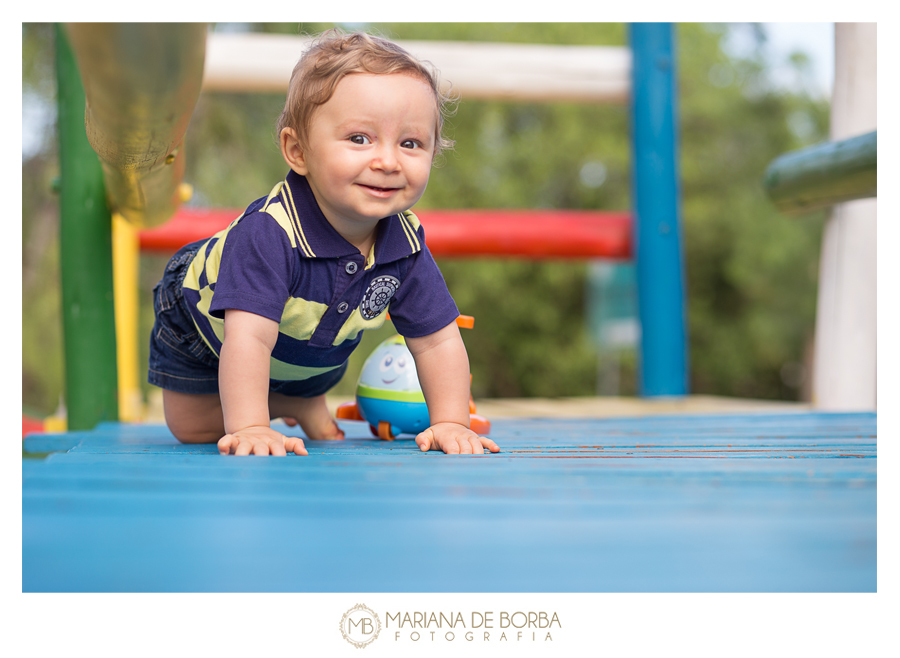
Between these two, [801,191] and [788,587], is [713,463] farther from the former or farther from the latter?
[801,191]

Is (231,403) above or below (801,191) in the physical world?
below

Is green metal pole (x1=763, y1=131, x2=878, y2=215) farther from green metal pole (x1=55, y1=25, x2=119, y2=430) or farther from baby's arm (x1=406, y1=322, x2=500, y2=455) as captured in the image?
green metal pole (x1=55, y1=25, x2=119, y2=430)

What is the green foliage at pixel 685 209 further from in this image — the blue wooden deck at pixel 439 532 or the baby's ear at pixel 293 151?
the blue wooden deck at pixel 439 532

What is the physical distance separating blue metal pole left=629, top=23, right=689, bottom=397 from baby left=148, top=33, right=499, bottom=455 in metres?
1.15

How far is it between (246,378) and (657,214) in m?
1.49

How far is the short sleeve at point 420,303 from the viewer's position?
105cm

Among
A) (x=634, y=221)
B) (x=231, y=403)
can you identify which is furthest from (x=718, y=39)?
(x=231, y=403)

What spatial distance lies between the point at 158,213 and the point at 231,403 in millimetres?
578

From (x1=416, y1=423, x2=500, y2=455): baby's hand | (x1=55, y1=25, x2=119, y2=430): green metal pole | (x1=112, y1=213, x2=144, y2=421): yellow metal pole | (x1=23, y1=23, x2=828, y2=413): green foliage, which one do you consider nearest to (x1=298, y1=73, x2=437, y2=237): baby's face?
(x1=416, y1=423, x2=500, y2=455): baby's hand

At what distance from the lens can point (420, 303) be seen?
106 centimetres
